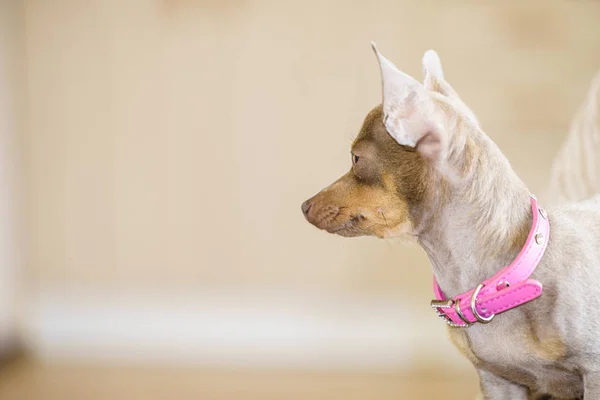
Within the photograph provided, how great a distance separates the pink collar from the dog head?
141mm

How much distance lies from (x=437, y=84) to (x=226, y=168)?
4.34 ft

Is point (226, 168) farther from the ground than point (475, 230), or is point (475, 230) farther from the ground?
point (475, 230)

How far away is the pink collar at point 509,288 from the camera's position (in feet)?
2.90

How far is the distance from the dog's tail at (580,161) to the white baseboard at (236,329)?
865mm

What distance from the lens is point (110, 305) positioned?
7.58 feet

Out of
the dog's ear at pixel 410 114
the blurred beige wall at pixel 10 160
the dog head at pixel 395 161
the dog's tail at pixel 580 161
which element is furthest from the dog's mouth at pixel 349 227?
the blurred beige wall at pixel 10 160

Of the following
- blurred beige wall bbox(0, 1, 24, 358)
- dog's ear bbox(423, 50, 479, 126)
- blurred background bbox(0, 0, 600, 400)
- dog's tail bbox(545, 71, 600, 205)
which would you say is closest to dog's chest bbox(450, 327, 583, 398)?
dog's ear bbox(423, 50, 479, 126)

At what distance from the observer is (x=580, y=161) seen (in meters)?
1.52

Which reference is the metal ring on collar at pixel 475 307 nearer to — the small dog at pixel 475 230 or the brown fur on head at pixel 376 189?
the small dog at pixel 475 230

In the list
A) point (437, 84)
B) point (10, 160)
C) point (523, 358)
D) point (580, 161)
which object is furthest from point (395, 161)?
point (10, 160)

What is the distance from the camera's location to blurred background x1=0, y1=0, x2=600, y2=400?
86.7 inches

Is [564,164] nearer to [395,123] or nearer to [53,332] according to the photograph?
[395,123]

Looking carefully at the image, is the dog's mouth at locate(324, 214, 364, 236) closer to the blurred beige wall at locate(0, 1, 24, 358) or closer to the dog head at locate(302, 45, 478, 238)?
the dog head at locate(302, 45, 478, 238)

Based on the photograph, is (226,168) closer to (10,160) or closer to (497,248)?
(10,160)
